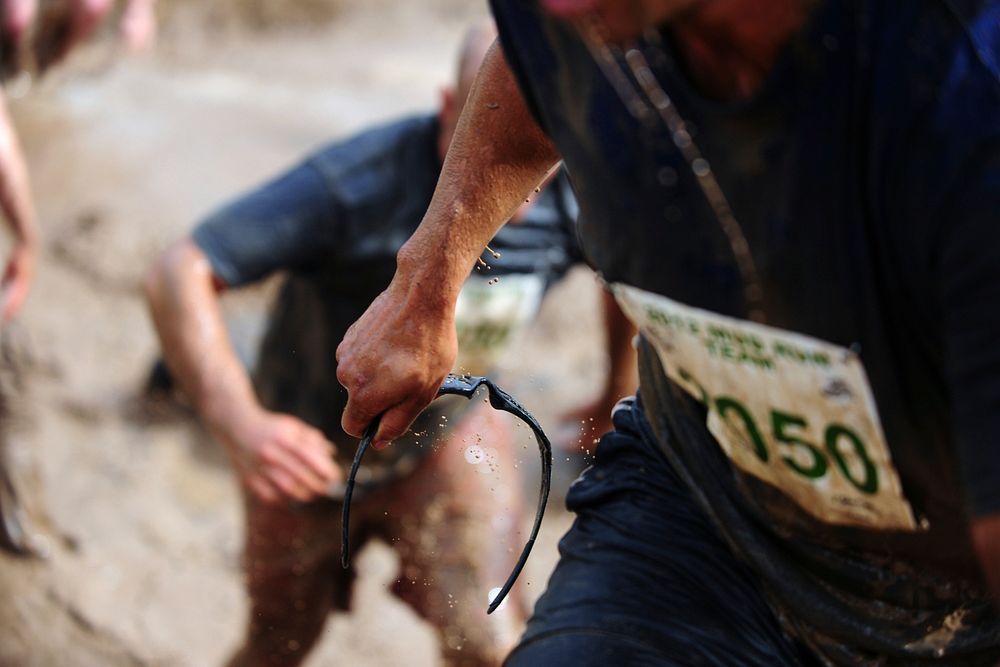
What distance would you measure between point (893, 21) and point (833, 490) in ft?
1.76

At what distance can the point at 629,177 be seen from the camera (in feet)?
4.35

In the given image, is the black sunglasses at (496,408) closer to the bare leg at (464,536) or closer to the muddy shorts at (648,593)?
the muddy shorts at (648,593)

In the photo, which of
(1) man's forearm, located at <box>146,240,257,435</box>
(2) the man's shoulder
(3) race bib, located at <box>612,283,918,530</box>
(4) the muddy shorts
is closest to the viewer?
(2) the man's shoulder

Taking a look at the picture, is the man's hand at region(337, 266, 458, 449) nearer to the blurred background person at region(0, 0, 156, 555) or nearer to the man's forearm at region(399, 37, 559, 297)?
the man's forearm at region(399, 37, 559, 297)

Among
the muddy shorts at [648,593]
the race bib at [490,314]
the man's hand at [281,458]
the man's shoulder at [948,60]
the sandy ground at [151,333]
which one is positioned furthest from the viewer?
the sandy ground at [151,333]

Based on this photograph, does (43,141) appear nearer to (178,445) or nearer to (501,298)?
(178,445)

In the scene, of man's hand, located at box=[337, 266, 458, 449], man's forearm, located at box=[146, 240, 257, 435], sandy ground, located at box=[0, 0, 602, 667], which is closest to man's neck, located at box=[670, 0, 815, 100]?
man's hand, located at box=[337, 266, 458, 449]

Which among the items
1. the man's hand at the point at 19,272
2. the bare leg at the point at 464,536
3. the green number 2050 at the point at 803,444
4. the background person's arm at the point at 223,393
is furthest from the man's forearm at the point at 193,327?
the green number 2050 at the point at 803,444

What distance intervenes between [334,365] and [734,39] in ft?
5.80

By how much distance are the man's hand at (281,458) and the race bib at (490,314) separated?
0.46m

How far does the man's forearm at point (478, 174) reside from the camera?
160 centimetres

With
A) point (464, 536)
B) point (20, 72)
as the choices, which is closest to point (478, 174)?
point (464, 536)

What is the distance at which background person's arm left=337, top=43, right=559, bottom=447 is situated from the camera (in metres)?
1.59

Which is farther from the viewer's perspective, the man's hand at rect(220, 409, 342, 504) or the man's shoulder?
the man's hand at rect(220, 409, 342, 504)
